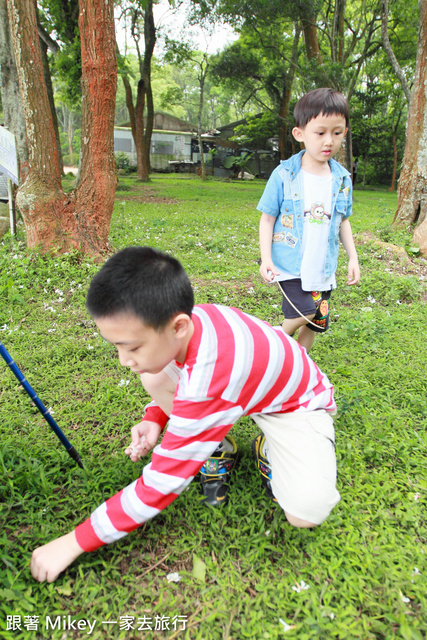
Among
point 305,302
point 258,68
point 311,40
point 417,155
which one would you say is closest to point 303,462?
point 305,302

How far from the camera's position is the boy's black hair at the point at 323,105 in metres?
2.20

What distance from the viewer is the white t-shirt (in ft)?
8.09

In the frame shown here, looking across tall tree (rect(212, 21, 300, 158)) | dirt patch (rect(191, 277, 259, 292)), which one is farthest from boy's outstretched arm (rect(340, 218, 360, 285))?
tall tree (rect(212, 21, 300, 158))

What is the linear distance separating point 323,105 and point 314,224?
0.60 meters

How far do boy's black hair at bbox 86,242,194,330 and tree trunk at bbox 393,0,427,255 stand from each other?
5.55 m

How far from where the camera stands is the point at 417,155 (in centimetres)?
641

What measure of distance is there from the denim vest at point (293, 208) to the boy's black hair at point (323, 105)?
26 cm

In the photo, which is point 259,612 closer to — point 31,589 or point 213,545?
point 213,545

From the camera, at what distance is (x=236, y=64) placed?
65.2 feet

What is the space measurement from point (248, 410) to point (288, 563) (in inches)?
23.9

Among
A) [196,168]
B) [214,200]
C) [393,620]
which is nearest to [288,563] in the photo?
[393,620]

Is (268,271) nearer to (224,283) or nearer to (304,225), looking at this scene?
(304,225)

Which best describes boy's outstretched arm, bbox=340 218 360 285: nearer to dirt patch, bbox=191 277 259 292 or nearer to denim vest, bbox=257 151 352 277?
denim vest, bbox=257 151 352 277

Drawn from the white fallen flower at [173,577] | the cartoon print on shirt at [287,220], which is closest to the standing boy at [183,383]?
the white fallen flower at [173,577]
